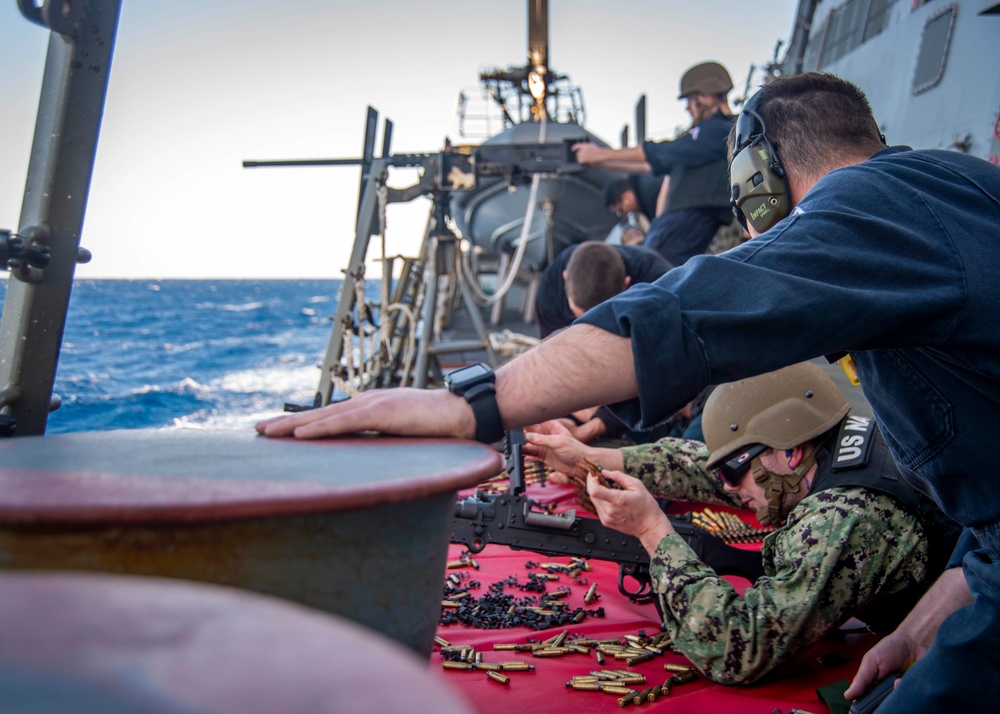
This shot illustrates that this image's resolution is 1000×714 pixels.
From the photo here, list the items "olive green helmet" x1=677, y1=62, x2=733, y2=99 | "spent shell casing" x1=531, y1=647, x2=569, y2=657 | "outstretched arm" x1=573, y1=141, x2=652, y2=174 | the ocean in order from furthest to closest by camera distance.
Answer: the ocean < "outstretched arm" x1=573, y1=141, x2=652, y2=174 < "olive green helmet" x1=677, y1=62, x2=733, y2=99 < "spent shell casing" x1=531, y1=647, x2=569, y2=657

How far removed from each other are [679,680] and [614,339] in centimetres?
152

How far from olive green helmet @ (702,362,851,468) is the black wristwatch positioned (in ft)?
5.15

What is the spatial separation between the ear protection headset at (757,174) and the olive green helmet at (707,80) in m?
4.02

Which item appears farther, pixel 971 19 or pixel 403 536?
pixel 971 19

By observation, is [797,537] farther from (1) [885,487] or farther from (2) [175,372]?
(2) [175,372]

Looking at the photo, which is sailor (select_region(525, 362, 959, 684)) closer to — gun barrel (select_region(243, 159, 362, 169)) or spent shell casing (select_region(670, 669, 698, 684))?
spent shell casing (select_region(670, 669, 698, 684))

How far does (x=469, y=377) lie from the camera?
1.60m

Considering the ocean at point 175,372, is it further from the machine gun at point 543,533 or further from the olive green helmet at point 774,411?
the olive green helmet at point 774,411

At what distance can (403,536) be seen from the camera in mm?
1179

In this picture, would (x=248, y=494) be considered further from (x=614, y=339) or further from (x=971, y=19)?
(x=971, y=19)

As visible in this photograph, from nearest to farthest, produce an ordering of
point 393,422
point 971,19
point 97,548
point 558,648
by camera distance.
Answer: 1. point 97,548
2. point 393,422
3. point 558,648
4. point 971,19

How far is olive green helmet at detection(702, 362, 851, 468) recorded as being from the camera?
2816 millimetres

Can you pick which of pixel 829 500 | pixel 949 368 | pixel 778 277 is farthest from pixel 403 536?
pixel 829 500

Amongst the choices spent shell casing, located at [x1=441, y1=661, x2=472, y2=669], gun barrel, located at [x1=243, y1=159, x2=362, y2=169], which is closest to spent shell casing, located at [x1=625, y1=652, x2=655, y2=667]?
spent shell casing, located at [x1=441, y1=661, x2=472, y2=669]
